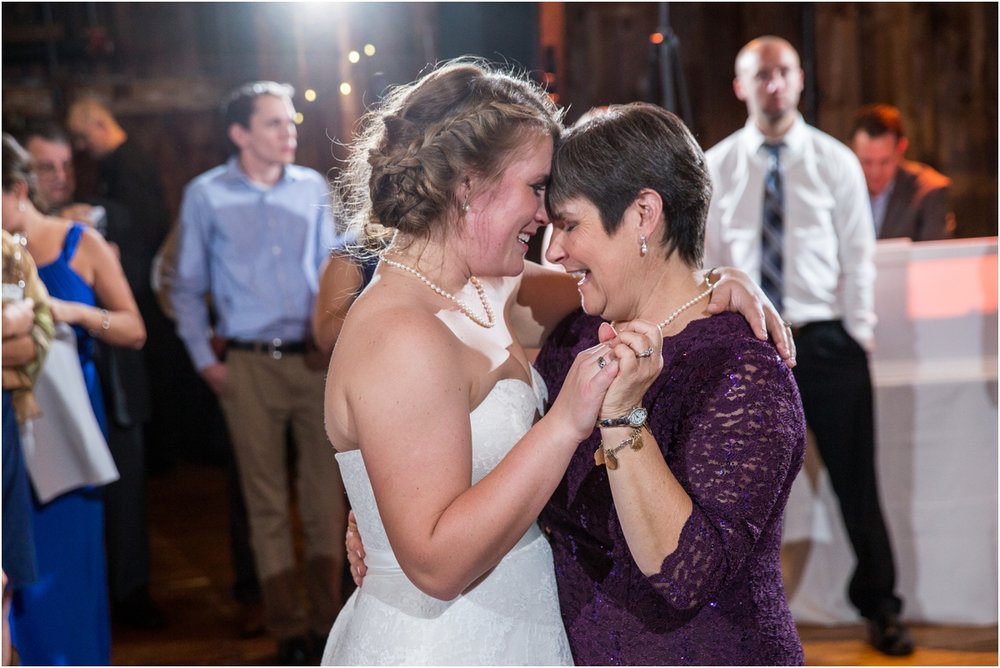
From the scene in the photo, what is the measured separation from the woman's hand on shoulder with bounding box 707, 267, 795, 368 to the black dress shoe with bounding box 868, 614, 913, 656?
86.4 inches

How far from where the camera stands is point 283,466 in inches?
150

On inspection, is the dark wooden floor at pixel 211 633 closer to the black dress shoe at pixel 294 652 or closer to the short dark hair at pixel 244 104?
the black dress shoe at pixel 294 652

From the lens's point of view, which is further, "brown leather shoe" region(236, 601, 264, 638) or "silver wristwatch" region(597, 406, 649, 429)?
"brown leather shoe" region(236, 601, 264, 638)

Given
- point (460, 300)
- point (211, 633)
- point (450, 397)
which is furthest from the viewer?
point (211, 633)

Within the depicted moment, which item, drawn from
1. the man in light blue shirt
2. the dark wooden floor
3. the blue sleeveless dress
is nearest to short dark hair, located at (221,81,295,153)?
the man in light blue shirt

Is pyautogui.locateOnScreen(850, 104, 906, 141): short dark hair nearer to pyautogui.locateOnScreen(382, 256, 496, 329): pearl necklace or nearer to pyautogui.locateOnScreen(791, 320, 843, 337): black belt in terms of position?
pyautogui.locateOnScreen(791, 320, 843, 337): black belt

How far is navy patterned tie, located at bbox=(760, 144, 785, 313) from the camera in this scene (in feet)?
12.2

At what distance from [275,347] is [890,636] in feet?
7.19

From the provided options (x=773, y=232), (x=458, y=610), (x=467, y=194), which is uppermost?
(x=467, y=194)

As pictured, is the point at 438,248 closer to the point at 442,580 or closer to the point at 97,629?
the point at 442,580

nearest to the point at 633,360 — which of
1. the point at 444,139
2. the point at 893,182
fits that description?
the point at 444,139

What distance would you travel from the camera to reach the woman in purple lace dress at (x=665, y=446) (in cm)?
145

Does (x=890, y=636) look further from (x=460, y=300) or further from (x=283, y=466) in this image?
(x=460, y=300)

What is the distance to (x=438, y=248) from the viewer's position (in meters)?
1.72
